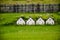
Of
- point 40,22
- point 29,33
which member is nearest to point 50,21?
point 40,22

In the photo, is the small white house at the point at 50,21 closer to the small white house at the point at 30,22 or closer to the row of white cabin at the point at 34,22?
the row of white cabin at the point at 34,22

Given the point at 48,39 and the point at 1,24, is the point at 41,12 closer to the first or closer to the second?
the point at 48,39

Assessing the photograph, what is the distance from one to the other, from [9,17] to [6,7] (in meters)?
0.10

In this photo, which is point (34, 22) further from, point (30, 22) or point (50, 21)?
point (50, 21)

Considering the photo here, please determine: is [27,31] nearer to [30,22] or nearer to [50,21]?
[30,22]

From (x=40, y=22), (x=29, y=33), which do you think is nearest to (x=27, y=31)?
(x=29, y=33)

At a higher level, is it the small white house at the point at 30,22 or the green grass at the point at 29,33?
the small white house at the point at 30,22

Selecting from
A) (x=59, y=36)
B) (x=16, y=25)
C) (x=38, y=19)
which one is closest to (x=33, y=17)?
(x=38, y=19)

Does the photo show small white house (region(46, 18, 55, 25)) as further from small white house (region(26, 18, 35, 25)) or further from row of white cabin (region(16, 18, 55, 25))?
small white house (region(26, 18, 35, 25))

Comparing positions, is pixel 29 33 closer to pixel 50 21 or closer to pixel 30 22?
pixel 30 22

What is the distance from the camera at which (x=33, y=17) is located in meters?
1.43

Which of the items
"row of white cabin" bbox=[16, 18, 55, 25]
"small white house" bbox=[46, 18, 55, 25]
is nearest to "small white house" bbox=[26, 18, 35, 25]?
"row of white cabin" bbox=[16, 18, 55, 25]

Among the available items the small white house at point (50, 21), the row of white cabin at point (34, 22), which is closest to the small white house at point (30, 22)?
the row of white cabin at point (34, 22)

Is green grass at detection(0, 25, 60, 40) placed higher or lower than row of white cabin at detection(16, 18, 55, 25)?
lower
